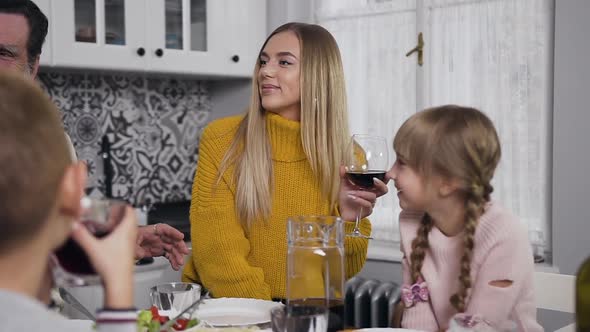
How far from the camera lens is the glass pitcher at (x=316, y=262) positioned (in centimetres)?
121

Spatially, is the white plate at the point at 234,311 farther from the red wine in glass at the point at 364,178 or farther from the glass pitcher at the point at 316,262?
the red wine in glass at the point at 364,178

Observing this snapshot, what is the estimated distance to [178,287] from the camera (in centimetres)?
130

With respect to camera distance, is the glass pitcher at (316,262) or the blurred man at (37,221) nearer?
the blurred man at (37,221)

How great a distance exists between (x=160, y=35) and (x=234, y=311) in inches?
80.5

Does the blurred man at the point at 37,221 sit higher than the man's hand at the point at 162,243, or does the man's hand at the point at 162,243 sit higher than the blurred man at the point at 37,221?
the blurred man at the point at 37,221

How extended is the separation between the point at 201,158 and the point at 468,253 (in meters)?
1.04

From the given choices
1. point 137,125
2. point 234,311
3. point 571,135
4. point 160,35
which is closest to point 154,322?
point 234,311

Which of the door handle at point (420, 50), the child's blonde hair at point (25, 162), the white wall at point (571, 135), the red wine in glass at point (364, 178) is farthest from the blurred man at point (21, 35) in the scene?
the white wall at point (571, 135)

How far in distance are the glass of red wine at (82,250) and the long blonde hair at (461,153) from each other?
2.49 ft

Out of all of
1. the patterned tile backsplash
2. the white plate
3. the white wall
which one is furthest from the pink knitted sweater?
the patterned tile backsplash

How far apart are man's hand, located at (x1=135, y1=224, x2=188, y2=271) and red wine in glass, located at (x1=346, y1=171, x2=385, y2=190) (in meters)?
0.46

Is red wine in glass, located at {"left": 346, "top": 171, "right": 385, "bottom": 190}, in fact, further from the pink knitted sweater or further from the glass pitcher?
the glass pitcher

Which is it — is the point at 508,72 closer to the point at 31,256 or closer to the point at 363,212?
the point at 363,212

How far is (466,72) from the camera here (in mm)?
2861
